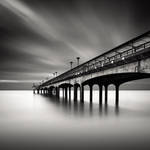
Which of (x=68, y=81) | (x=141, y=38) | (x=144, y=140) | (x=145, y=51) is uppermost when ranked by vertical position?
(x=141, y=38)

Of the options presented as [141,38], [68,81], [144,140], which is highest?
[141,38]

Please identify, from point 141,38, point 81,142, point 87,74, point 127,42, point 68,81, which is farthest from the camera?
point 68,81

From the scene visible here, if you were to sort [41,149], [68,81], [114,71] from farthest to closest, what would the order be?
[68,81] < [114,71] < [41,149]

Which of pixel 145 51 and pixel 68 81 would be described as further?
pixel 68 81

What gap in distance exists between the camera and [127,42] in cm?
1593

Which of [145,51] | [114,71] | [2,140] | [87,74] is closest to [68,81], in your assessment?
[87,74]

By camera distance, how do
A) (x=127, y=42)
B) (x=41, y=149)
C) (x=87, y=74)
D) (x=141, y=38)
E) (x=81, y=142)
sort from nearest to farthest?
(x=41, y=149) < (x=81, y=142) < (x=141, y=38) < (x=127, y=42) < (x=87, y=74)

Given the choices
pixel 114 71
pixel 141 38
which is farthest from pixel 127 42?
pixel 114 71

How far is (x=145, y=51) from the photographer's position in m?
12.9

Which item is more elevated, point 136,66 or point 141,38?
point 141,38

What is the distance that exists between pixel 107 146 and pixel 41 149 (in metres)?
3.26

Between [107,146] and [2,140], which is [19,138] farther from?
[107,146]

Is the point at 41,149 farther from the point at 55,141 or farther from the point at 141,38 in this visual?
the point at 141,38

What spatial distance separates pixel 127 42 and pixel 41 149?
Answer: 1243 centimetres
